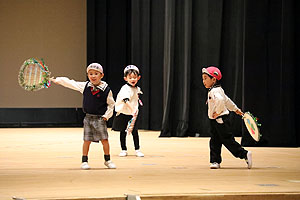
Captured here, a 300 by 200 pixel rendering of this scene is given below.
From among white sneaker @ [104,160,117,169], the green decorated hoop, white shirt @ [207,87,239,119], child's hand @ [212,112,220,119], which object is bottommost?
white sneaker @ [104,160,117,169]

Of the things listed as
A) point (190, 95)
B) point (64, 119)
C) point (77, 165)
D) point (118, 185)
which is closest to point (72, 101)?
point (64, 119)

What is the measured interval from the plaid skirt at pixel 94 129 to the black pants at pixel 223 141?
100cm

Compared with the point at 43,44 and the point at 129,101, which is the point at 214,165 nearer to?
the point at 129,101

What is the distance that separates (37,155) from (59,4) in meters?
6.58

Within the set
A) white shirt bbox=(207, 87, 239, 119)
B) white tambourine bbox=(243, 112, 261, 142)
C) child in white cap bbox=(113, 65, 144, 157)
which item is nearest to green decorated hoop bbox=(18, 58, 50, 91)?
child in white cap bbox=(113, 65, 144, 157)

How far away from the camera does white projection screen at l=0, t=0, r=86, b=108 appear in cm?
1208

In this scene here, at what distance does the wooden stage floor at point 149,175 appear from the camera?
365cm

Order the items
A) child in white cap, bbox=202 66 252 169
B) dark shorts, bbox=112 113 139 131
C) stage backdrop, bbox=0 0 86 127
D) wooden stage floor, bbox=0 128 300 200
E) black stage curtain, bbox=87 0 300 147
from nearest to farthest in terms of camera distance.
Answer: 1. wooden stage floor, bbox=0 128 300 200
2. child in white cap, bbox=202 66 252 169
3. dark shorts, bbox=112 113 139 131
4. black stage curtain, bbox=87 0 300 147
5. stage backdrop, bbox=0 0 86 127

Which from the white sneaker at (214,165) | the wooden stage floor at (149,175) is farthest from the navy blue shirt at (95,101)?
the white sneaker at (214,165)

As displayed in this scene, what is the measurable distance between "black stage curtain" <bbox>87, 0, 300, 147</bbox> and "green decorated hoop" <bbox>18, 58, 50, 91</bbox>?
10.8 feet

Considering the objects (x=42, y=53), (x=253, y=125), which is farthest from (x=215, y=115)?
(x=42, y=53)

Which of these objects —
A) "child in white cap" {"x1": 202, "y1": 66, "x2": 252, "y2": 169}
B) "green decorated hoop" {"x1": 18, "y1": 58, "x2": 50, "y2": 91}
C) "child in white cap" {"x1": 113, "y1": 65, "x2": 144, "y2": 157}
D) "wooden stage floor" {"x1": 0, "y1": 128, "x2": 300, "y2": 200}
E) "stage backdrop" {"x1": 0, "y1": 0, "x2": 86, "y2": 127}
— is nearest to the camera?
"wooden stage floor" {"x1": 0, "y1": 128, "x2": 300, "y2": 200}

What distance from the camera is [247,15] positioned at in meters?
7.59

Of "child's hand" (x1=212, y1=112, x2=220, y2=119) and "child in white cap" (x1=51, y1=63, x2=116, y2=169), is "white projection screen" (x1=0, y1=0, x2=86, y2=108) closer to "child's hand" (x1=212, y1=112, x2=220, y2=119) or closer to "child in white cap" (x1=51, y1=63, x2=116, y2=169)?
"child in white cap" (x1=51, y1=63, x2=116, y2=169)
